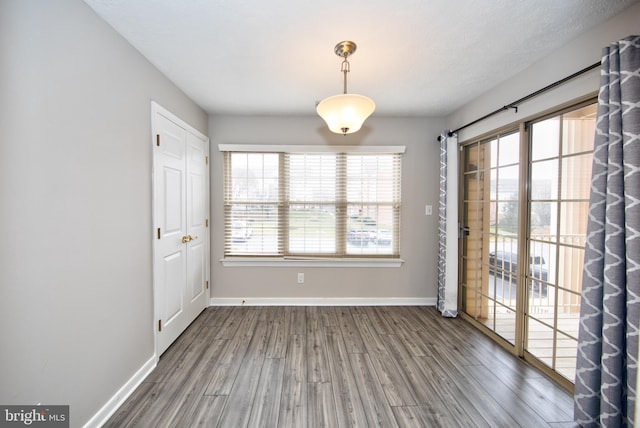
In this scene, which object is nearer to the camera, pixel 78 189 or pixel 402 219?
pixel 78 189

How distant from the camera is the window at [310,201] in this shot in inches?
125

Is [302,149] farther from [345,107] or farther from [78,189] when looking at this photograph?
[78,189]

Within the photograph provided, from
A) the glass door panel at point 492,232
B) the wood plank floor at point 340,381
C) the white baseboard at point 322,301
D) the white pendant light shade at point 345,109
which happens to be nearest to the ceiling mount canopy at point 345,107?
the white pendant light shade at point 345,109

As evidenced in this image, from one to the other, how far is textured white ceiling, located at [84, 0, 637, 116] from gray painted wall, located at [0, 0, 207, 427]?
1.18ft

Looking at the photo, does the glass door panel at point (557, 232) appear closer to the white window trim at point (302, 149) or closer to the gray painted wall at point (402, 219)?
the gray painted wall at point (402, 219)


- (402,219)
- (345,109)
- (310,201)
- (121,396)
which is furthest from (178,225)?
(402,219)

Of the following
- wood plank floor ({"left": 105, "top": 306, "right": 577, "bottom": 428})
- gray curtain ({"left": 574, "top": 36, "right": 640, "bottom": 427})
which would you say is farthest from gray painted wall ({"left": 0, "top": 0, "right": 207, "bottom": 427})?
gray curtain ({"left": 574, "top": 36, "right": 640, "bottom": 427})

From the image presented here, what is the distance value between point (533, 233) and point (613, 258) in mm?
793

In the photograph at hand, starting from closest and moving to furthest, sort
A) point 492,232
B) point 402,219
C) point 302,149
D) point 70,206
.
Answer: point 70,206
point 492,232
point 302,149
point 402,219

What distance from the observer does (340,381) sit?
6.09 feet

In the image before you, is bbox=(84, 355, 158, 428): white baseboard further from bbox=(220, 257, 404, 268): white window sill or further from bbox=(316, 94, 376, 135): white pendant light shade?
bbox=(316, 94, 376, 135): white pendant light shade

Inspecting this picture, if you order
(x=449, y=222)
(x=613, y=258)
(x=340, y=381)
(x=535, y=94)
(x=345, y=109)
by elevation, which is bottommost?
(x=340, y=381)

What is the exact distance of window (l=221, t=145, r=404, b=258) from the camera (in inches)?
125

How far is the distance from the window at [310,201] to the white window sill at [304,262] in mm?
67
